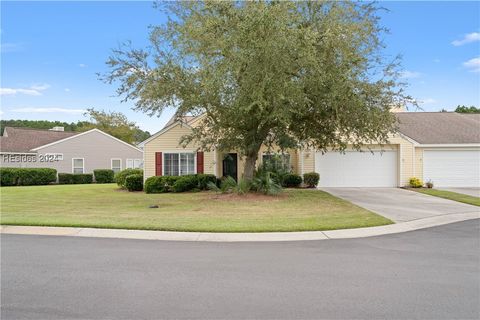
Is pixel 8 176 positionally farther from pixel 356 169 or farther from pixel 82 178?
pixel 356 169

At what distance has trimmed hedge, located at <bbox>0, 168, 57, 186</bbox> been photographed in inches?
1046

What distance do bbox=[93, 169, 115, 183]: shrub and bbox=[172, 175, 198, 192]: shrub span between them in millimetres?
15377

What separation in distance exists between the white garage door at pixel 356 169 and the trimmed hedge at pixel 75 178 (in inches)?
825

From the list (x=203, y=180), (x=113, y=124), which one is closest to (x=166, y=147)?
(x=203, y=180)

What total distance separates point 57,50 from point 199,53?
9.91m

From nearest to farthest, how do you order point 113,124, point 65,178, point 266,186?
point 266,186 → point 65,178 → point 113,124

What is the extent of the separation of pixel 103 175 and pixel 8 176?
7448mm

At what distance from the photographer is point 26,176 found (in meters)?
27.3

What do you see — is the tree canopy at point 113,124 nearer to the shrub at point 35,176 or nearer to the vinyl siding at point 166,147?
the shrub at point 35,176

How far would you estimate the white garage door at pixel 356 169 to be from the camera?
21.7 meters

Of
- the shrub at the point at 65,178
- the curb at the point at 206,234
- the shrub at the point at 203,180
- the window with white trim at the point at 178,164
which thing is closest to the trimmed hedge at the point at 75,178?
the shrub at the point at 65,178

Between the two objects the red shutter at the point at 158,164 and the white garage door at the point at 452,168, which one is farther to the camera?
the white garage door at the point at 452,168

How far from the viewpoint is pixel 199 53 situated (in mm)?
13047

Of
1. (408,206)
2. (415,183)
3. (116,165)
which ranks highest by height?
(116,165)
